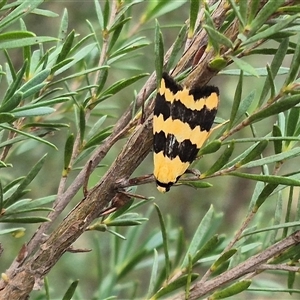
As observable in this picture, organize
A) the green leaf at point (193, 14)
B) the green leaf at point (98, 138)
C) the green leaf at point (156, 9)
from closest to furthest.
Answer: the green leaf at point (193, 14) < the green leaf at point (98, 138) < the green leaf at point (156, 9)

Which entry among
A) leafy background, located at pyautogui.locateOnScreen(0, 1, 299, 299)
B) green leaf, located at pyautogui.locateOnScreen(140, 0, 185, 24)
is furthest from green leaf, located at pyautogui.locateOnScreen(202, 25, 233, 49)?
green leaf, located at pyautogui.locateOnScreen(140, 0, 185, 24)

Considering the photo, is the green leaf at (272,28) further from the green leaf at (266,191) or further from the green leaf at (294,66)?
the green leaf at (266,191)

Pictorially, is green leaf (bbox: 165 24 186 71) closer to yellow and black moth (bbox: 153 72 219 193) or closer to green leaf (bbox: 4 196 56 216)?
yellow and black moth (bbox: 153 72 219 193)

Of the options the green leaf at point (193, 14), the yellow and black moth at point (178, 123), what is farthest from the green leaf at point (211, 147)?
the green leaf at point (193, 14)

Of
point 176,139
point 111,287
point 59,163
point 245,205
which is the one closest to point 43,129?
point 176,139

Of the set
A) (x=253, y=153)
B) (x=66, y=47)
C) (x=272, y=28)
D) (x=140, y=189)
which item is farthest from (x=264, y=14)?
(x=140, y=189)

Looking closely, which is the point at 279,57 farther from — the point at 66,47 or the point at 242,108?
the point at 66,47

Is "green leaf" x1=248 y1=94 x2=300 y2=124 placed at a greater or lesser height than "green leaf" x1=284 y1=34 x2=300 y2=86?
lesser

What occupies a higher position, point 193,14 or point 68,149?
point 193,14
